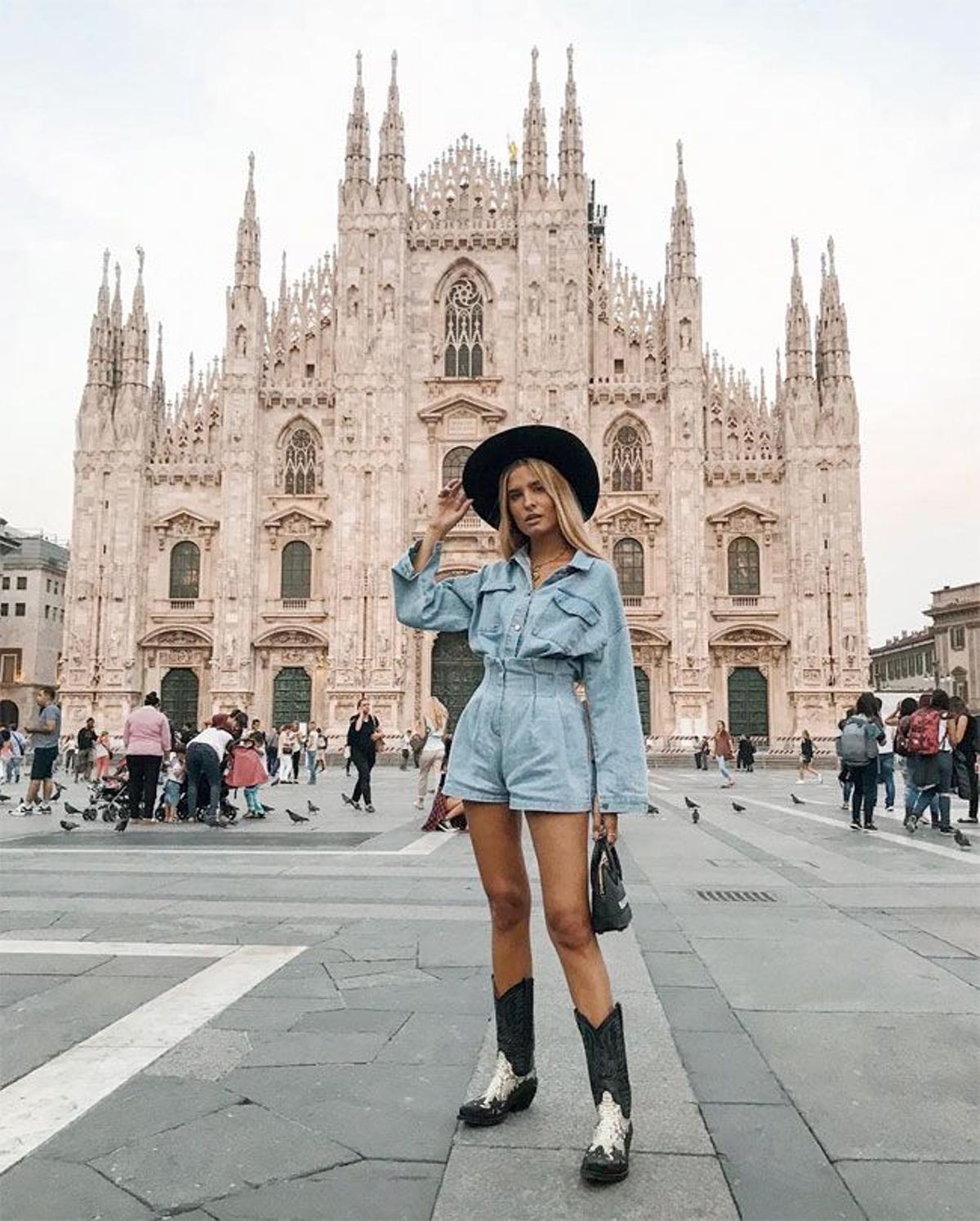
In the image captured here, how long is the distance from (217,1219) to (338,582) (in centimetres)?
3223

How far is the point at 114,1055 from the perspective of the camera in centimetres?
328

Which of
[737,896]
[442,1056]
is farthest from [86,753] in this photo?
[442,1056]

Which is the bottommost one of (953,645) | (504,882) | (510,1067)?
(510,1067)

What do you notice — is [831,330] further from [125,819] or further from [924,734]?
[125,819]

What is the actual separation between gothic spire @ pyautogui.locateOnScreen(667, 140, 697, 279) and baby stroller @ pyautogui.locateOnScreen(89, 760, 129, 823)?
89.1 feet

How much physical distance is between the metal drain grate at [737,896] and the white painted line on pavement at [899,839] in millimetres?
2875

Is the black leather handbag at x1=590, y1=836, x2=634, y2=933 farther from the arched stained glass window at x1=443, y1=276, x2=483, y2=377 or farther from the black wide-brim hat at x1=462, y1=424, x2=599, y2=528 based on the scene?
the arched stained glass window at x1=443, y1=276, x2=483, y2=377

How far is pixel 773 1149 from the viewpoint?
2580 millimetres

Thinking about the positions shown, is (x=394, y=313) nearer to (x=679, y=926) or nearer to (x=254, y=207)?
(x=254, y=207)

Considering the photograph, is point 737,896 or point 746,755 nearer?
point 737,896

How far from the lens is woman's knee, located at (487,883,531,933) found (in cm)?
292

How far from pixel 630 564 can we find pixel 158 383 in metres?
18.2

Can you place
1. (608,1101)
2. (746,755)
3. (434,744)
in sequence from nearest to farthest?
(608,1101) → (434,744) → (746,755)

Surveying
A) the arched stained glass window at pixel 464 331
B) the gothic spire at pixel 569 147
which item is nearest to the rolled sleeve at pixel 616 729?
the arched stained glass window at pixel 464 331
